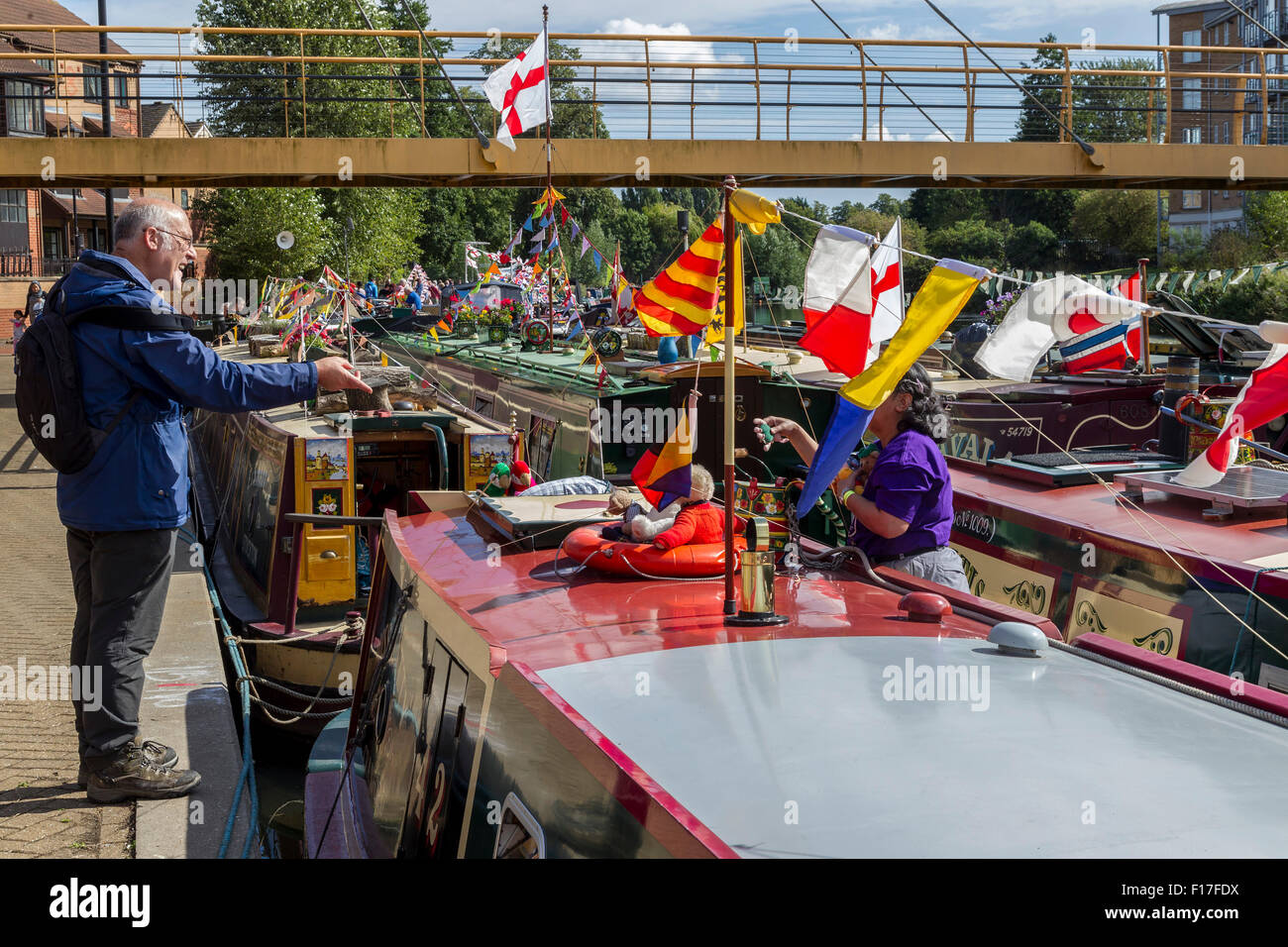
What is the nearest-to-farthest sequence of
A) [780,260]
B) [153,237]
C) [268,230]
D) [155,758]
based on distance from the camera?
[153,237] → [155,758] → [268,230] → [780,260]

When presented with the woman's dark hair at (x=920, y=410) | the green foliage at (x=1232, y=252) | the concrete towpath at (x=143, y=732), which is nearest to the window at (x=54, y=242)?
the green foliage at (x=1232, y=252)

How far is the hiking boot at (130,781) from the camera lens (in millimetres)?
4445

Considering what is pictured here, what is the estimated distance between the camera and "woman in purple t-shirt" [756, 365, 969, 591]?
192 inches

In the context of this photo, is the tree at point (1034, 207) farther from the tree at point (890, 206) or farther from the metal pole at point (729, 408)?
the metal pole at point (729, 408)

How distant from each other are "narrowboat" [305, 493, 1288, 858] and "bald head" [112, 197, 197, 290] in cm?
142

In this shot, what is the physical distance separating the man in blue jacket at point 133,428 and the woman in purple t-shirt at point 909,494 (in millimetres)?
2078

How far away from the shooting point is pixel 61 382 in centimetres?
398

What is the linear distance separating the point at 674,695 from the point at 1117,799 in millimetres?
1105

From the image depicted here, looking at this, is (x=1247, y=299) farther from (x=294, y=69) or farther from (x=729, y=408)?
(x=294, y=69)

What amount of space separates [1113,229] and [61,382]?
2246 inches

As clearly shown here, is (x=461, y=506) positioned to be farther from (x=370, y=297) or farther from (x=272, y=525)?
(x=370, y=297)

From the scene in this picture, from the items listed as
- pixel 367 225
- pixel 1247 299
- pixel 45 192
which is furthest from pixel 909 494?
pixel 45 192

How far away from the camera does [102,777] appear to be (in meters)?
4.45
